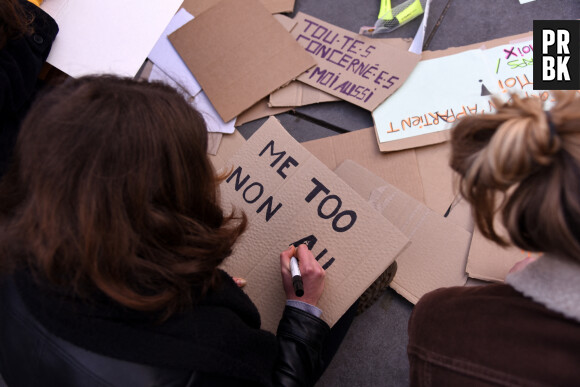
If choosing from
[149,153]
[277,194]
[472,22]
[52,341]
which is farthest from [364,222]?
[472,22]

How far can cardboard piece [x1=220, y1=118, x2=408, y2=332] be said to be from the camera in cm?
94

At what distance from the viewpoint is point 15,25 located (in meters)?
0.95

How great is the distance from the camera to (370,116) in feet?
4.43

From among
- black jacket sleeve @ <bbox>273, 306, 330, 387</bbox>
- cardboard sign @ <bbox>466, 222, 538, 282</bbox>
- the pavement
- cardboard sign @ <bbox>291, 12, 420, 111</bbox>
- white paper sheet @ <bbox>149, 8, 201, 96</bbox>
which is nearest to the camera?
black jacket sleeve @ <bbox>273, 306, 330, 387</bbox>

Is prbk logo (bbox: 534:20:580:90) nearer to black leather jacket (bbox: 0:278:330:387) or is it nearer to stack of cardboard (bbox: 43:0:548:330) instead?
stack of cardboard (bbox: 43:0:548:330)

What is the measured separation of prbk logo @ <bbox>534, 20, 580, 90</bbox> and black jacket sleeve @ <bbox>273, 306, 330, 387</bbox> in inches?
38.2

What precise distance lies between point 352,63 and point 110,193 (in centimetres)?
101

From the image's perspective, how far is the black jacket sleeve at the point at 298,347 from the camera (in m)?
0.83

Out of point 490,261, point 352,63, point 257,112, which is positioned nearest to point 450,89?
point 352,63

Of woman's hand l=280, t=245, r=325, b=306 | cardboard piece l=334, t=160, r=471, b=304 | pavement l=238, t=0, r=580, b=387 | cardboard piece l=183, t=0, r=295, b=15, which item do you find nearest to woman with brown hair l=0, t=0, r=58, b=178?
cardboard piece l=183, t=0, r=295, b=15

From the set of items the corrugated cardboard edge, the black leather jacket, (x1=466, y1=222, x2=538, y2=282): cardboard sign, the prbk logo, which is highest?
the prbk logo

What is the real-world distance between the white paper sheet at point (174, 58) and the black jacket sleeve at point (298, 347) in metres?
0.86

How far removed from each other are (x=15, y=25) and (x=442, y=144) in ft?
3.82

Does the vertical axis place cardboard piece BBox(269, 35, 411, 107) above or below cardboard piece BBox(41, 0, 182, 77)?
above
